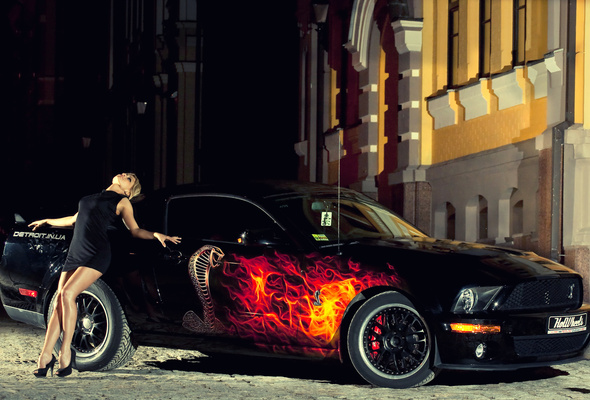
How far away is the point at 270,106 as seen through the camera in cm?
2848

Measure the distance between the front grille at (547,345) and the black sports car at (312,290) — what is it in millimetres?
10

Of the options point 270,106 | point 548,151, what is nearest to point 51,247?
point 548,151

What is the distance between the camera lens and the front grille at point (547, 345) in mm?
7672

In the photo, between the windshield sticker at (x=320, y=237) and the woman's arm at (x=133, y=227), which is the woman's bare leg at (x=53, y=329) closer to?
the woman's arm at (x=133, y=227)

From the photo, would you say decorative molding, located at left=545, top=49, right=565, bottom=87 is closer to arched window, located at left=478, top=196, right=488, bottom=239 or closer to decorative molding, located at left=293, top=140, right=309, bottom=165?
arched window, located at left=478, top=196, right=488, bottom=239

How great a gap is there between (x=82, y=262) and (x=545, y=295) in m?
3.32

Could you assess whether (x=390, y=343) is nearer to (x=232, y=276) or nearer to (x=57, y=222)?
(x=232, y=276)

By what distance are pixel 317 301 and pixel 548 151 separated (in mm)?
7054

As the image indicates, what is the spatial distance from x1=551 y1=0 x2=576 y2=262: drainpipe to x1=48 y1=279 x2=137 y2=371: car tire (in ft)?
22.2

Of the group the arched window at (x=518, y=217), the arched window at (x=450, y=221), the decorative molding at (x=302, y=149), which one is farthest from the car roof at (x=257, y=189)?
the decorative molding at (x=302, y=149)

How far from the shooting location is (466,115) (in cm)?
1722

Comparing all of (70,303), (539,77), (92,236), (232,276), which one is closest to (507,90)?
(539,77)

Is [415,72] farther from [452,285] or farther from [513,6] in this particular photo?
[452,285]

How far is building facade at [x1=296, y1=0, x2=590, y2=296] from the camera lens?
1416 centimetres
